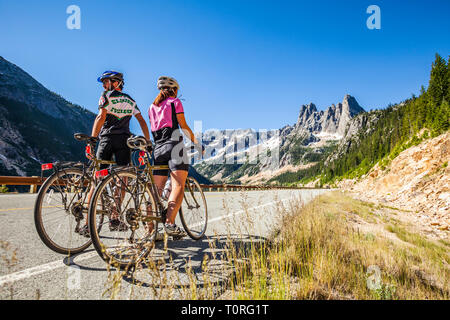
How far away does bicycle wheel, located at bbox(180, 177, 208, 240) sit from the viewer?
4.11 m

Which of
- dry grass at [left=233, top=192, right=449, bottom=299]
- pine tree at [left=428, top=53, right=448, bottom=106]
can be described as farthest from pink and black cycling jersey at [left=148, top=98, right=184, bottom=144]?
pine tree at [left=428, top=53, right=448, bottom=106]

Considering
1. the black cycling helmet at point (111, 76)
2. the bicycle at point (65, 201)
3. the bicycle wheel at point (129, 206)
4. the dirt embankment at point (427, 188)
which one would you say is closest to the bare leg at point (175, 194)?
the bicycle wheel at point (129, 206)

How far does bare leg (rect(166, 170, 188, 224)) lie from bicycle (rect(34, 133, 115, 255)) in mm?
1025

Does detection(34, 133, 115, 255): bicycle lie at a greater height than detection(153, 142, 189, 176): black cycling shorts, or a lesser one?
lesser

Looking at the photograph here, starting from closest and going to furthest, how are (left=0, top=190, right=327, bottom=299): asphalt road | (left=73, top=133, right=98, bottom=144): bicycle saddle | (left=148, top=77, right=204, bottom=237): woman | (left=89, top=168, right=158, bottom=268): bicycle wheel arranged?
(left=0, top=190, right=327, bottom=299): asphalt road → (left=89, top=168, right=158, bottom=268): bicycle wheel → (left=73, top=133, right=98, bottom=144): bicycle saddle → (left=148, top=77, right=204, bottom=237): woman

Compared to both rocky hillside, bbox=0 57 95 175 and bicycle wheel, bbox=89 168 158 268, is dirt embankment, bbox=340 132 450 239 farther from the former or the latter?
rocky hillside, bbox=0 57 95 175

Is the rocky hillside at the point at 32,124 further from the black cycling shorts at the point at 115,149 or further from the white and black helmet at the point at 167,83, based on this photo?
the white and black helmet at the point at 167,83

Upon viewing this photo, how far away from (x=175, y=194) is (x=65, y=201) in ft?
4.75

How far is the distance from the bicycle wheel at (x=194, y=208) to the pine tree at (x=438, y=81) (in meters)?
54.8

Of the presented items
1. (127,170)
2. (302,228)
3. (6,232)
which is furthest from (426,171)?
(6,232)

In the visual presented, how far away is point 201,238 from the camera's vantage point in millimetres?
4000

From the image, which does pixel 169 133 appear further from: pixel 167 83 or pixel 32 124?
pixel 32 124

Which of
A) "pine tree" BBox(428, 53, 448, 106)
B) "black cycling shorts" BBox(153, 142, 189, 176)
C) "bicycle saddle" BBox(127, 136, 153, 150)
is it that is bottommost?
"black cycling shorts" BBox(153, 142, 189, 176)

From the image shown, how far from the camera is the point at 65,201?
307cm
